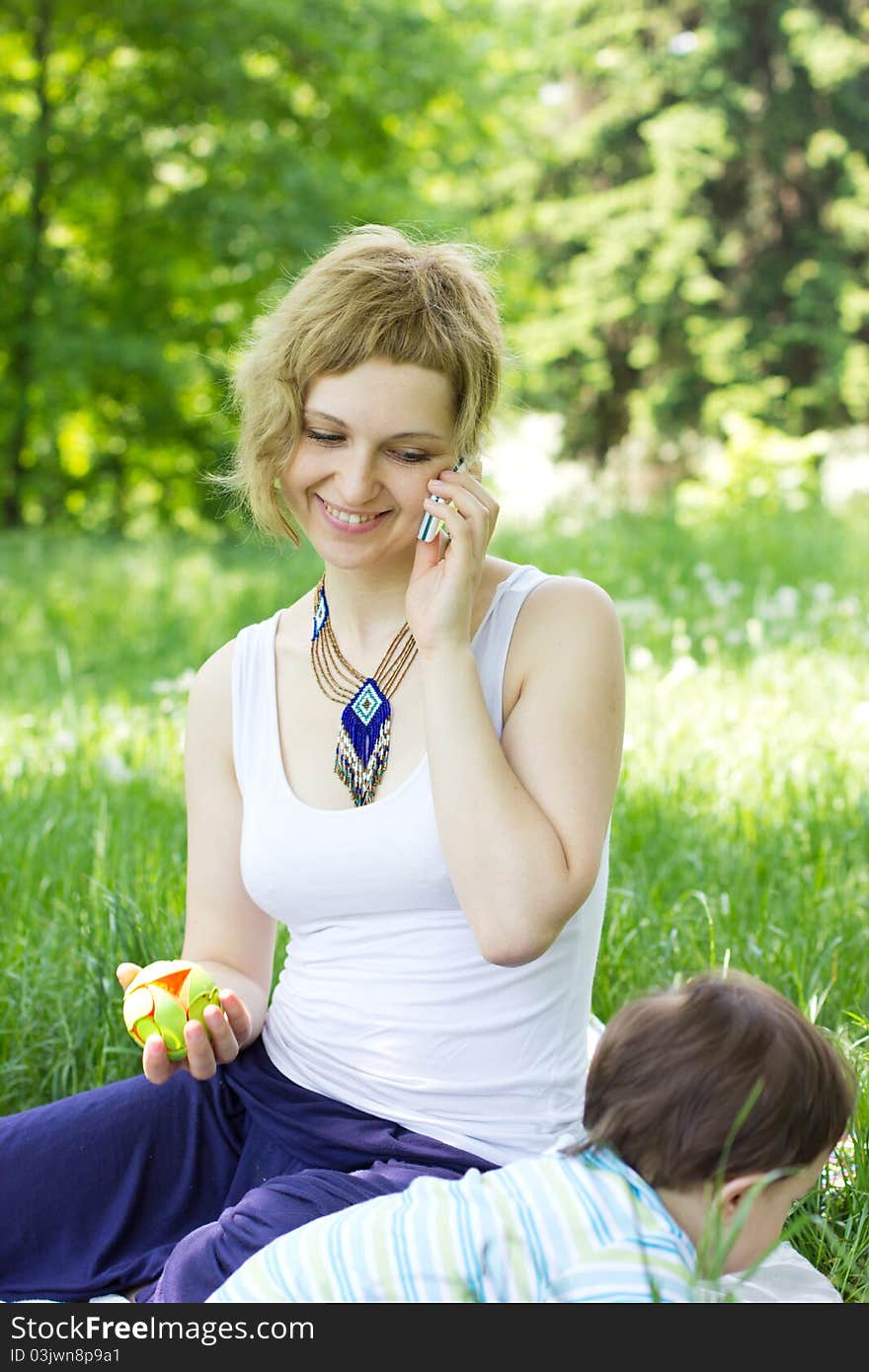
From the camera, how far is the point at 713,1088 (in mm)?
1645

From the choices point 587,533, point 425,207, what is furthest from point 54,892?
point 425,207

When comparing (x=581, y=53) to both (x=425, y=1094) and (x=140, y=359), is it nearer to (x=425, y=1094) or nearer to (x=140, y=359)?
(x=140, y=359)

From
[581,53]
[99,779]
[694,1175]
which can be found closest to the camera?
[694,1175]

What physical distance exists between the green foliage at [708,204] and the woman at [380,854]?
17.0 metres

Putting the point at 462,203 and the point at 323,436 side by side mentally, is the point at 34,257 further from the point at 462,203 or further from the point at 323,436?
the point at 323,436

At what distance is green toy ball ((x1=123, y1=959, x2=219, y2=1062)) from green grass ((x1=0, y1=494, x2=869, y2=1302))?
2.26 feet

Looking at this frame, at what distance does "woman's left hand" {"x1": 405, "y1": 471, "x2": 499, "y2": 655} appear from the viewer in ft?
6.68

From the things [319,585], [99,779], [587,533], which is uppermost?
[587,533]

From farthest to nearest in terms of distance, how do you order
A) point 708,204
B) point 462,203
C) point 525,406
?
1. point 462,203
2. point 708,204
3. point 525,406

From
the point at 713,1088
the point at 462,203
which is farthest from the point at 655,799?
the point at 462,203

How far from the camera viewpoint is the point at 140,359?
14242 mm

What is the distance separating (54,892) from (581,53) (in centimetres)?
1738

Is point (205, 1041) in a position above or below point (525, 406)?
below

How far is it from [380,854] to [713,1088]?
0.58 m
